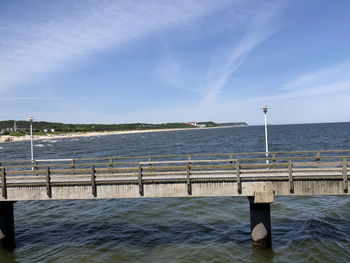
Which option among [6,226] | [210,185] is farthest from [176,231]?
[6,226]

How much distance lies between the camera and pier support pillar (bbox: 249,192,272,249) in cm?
1269

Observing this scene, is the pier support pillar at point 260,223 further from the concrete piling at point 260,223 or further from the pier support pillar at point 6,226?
the pier support pillar at point 6,226

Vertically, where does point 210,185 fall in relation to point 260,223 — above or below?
above

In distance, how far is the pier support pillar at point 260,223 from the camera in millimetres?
12689

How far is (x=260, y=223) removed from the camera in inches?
503

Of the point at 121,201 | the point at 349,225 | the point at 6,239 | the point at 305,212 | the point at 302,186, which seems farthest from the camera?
the point at 121,201

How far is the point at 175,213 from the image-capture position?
19.4 m

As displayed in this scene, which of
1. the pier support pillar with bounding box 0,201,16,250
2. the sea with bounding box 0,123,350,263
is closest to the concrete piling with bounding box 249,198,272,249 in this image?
the sea with bounding box 0,123,350,263

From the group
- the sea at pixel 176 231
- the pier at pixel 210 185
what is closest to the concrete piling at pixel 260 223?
the pier at pixel 210 185

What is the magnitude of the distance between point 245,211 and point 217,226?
3424 millimetres

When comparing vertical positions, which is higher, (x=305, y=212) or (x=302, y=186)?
(x=302, y=186)

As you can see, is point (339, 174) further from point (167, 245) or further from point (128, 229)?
point (128, 229)

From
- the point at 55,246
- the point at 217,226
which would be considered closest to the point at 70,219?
the point at 55,246

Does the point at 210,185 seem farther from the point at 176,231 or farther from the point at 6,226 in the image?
the point at 6,226
